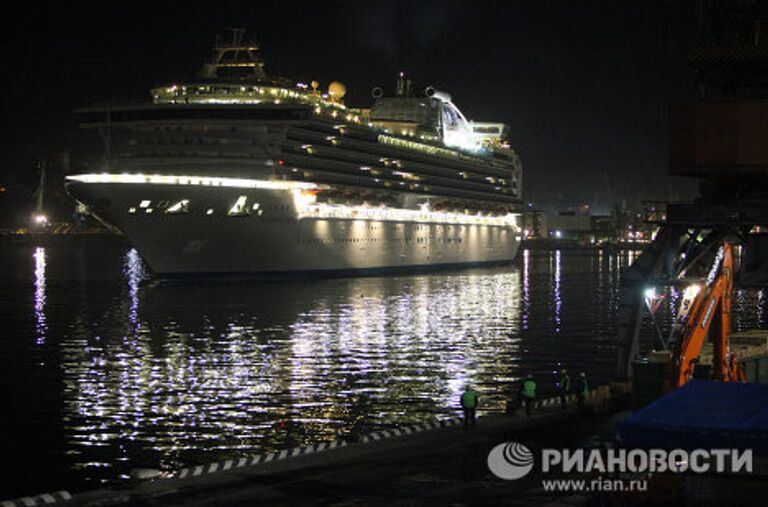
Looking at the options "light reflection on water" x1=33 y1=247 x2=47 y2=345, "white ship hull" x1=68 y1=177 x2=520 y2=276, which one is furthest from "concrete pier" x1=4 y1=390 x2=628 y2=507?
"white ship hull" x1=68 y1=177 x2=520 y2=276

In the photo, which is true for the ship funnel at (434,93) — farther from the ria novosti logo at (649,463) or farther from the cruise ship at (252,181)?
the ria novosti logo at (649,463)

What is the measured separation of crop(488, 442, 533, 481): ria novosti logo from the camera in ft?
70.0

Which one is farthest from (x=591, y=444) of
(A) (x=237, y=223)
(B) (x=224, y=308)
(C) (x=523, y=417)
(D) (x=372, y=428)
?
(A) (x=237, y=223)

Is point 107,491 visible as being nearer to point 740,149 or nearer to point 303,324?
point 740,149

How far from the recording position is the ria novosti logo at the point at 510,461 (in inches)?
840

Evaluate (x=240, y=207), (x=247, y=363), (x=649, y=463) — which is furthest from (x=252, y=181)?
(x=649, y=463)

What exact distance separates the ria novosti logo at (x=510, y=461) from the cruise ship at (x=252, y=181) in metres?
74.7

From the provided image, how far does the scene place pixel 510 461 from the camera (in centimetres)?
2203

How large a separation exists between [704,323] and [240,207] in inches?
2860

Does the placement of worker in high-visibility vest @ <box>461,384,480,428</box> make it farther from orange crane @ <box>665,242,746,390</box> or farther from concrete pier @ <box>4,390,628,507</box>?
orange crane @ <box>665,242,746,390</box>

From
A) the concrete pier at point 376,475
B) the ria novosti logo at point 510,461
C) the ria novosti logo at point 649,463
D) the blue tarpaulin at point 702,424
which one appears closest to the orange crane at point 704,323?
the concrete pier at point 376,475

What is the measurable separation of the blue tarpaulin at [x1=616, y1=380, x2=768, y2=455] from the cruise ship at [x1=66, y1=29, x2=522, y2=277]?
78.3 metres

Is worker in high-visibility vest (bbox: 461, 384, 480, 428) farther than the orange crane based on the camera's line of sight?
No

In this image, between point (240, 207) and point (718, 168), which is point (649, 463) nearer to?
point (718, 168)
